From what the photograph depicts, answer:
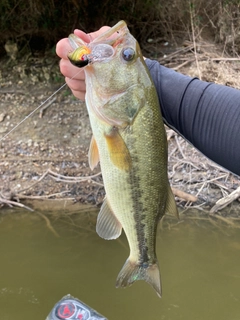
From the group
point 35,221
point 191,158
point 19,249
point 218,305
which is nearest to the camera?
point 218,305

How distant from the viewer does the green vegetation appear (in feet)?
20.1

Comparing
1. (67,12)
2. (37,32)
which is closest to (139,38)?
(67,12)

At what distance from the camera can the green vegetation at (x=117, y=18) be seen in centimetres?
614

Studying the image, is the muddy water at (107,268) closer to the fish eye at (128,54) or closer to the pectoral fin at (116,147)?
the pectoral fin at (116,147)

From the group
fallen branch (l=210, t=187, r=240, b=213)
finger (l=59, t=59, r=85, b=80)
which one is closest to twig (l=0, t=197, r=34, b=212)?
fallen branch (l=210, t=187, r=240, b=213)

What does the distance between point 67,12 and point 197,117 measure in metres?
5.38

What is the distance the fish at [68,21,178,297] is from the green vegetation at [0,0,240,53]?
5.20 metres

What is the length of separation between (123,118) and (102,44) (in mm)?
287

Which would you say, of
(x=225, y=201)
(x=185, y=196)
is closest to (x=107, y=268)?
(x=185, y=196)

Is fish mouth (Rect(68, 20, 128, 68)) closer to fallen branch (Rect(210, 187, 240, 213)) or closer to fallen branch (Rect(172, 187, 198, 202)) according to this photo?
fallen branch (Rect(172, 187, 198, 202))

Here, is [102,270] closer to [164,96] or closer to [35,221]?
[35,221]

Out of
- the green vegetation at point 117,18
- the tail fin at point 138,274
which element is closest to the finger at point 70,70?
the tail fin at point 138,274

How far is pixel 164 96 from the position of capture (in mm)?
1598

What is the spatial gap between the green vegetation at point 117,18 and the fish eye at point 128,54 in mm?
5210
